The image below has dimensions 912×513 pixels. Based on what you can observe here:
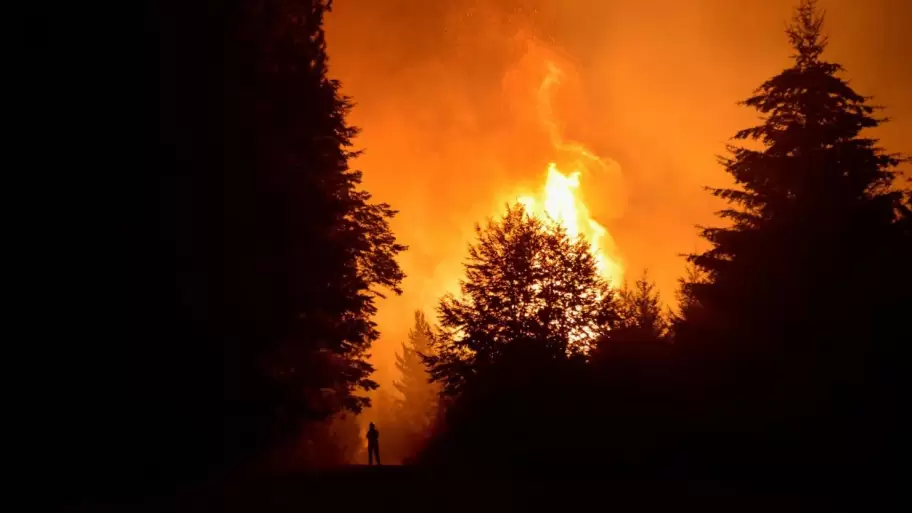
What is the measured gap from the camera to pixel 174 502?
376 inches

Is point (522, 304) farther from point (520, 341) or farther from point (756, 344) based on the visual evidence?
point (756, 344)

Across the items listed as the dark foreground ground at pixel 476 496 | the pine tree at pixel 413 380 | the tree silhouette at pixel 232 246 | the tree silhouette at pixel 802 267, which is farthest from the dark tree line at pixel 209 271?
the pine tree at pixel 413 380

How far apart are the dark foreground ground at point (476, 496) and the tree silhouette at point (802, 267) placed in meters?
3.21

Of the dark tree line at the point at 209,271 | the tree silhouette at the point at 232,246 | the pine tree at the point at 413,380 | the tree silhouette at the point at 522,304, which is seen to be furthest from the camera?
the pine tree at the point at 413,380

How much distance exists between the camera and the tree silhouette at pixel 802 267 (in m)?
15.6

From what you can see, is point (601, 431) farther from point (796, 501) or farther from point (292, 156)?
point (292, 156)

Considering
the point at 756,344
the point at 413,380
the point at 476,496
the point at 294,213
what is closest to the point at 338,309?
the point at 294,213

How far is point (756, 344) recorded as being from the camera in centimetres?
1661

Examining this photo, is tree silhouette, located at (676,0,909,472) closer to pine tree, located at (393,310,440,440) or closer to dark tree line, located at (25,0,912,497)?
dark tree line, located at (25,0,912,497)

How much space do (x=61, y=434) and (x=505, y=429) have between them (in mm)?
13096

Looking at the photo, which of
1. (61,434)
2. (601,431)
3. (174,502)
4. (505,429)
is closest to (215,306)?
(61,434)

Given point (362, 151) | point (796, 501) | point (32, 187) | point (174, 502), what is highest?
point (362, 151)

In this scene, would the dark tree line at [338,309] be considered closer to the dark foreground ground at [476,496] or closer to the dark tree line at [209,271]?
the dark tree line at [209,271]

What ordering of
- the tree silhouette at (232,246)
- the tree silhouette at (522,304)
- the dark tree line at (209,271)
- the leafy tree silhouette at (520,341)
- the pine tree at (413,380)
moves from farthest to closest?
the pine tree at (413,380), the tree silhouette at (522,304), the leafy tree silhouette at (520,341), the tree silhouette at (232,246), the dark tree line at (209,271)
